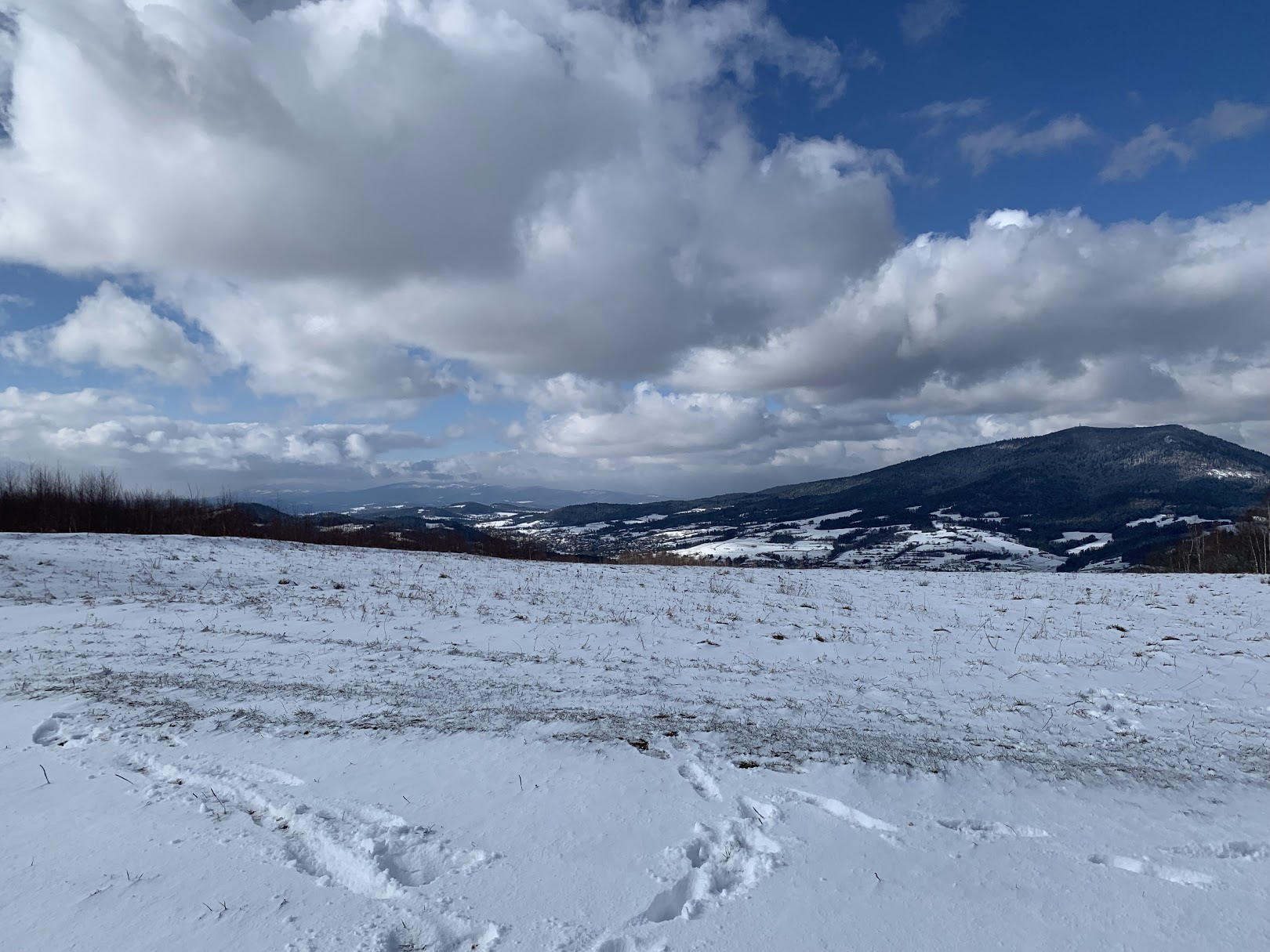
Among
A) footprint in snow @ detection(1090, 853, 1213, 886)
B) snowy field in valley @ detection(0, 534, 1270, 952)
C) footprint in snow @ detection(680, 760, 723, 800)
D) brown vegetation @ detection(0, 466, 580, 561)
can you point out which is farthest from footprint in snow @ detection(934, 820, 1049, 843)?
brown vegetation @ detection(0, 466, 580, 561)

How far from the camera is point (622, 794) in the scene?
214 inches

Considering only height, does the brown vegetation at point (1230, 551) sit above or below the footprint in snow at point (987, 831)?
below

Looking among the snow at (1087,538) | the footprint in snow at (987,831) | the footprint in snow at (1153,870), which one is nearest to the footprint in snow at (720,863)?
the footprint in snow at (987,831)

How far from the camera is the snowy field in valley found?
3.89 metres

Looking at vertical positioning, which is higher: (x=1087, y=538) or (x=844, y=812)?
(x=844, y=812)

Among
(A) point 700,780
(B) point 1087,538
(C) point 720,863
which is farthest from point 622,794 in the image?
(B) point 1087,538

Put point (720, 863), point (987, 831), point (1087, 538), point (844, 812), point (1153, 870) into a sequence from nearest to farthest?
point (1153, 870), point (720, 863), point (987, 831), point (844, 812), point (1087, 538)

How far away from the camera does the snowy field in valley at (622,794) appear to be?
12.8ft

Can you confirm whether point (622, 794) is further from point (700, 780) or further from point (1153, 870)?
point (1153, 870)

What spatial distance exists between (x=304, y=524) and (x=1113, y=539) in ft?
644

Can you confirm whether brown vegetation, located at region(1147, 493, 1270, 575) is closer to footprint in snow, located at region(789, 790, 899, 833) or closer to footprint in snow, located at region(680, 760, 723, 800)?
footprint in snow, located at region(789, 790, 899, 833)

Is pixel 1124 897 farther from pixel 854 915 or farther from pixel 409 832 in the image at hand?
pixel 409 832

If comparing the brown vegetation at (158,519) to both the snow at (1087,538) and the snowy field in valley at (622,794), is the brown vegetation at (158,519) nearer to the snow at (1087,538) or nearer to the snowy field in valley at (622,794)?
the snowy field in valley at (622,794)

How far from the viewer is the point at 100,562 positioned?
70.1 feet
